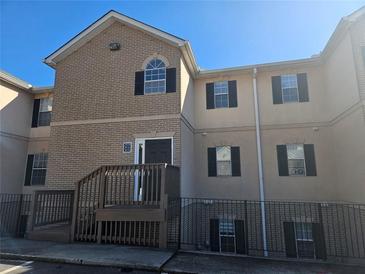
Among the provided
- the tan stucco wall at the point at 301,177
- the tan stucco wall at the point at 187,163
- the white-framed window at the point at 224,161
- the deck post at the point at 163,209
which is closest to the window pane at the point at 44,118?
the tan stucco wall at the point at 187,163

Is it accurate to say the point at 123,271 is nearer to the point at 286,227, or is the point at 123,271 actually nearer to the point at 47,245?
the point at 47,245

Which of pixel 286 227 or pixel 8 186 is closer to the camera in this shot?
pixel 286 227

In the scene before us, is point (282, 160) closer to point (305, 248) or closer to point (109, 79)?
point (305, 248)

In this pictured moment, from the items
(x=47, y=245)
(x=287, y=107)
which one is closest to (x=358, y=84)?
(x=287, y=107)

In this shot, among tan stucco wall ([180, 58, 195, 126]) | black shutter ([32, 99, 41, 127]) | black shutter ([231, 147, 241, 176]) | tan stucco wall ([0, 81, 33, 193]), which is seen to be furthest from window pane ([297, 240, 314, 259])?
black shutter ([32, 99, 41, 127])

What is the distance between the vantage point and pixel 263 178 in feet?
37.1

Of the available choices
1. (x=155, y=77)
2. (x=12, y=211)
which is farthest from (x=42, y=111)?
(x=155, y=77)

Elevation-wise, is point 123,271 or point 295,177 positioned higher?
point 295,177

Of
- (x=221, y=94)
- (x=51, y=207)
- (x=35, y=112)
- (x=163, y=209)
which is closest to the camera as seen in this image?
(x=163, y=209)

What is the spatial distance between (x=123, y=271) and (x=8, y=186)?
33.7ft

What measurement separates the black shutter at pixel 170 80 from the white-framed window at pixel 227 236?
19.6ft

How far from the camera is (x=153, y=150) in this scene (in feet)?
31.6

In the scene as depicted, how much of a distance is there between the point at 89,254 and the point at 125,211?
4.98 feet

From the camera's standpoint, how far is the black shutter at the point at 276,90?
11.9 meters
